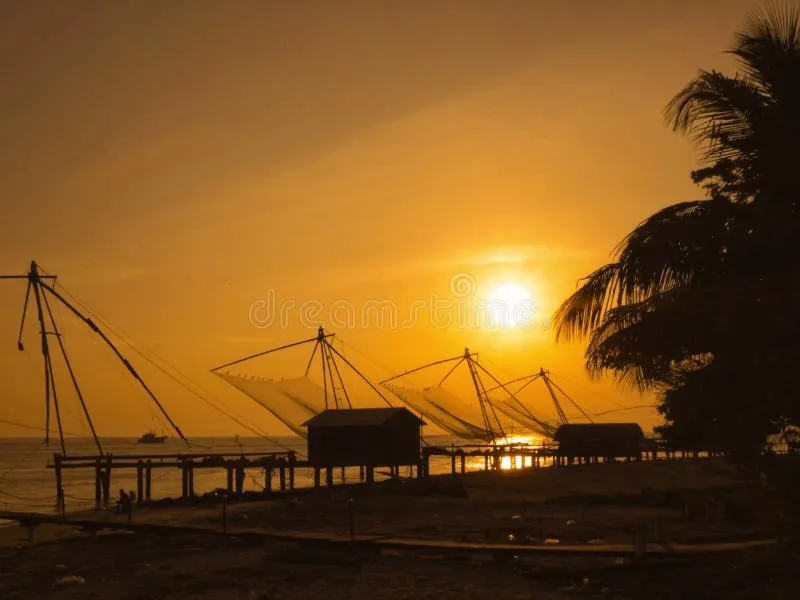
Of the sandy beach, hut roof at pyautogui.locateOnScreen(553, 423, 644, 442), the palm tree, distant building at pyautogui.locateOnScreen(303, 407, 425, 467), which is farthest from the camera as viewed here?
hut roof at pyautogui.locateOnScreen(553, 423, 644, 442)

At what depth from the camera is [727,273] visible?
1072 cm

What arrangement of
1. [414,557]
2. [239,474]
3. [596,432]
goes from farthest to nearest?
1. [596,432]
2. [239,474]
3. [414,557]

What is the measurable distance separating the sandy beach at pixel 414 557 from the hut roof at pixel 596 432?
25948 mm

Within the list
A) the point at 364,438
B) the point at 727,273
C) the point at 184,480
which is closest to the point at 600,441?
the point at 364,438

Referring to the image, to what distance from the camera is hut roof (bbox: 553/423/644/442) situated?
191 ft

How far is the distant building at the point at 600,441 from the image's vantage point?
5775 centimetres

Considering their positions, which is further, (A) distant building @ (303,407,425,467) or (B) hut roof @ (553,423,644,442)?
(B) hut roof @ (553,423,644,442)

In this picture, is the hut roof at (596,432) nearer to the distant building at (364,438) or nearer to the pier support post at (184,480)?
the distant building at (364,438)

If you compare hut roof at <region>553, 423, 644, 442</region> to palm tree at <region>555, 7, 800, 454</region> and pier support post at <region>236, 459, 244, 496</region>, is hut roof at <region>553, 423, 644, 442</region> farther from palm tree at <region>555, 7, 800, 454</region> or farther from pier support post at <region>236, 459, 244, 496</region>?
palm tree at <region>555, 7, 800, 454</region>

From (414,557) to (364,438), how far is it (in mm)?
23881

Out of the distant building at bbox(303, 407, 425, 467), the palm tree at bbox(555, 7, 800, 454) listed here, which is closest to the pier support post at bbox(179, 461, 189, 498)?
the distant building at bbox(303, 407, 425, 467)

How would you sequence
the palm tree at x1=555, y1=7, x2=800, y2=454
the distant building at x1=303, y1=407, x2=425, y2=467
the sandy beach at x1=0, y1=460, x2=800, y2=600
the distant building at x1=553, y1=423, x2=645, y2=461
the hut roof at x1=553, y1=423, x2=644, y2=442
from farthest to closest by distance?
the hut roof at x1=553, y1=423, x2=644, y2=442 < the distant building at x1=553, y1=423, x2=645, y2=461 < the distant building at x1=303, y1=407, x2=425, y2=467 < the sandy beach at x1=0, y1=460, x2=800, y2=600 < the palm tree at x1=555, y1=7, x2=800, y2=454

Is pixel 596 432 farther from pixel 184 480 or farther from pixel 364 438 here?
pixel 184 480

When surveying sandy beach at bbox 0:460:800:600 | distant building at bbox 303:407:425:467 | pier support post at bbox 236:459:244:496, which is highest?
distant building at bbox 303:407:425:467
